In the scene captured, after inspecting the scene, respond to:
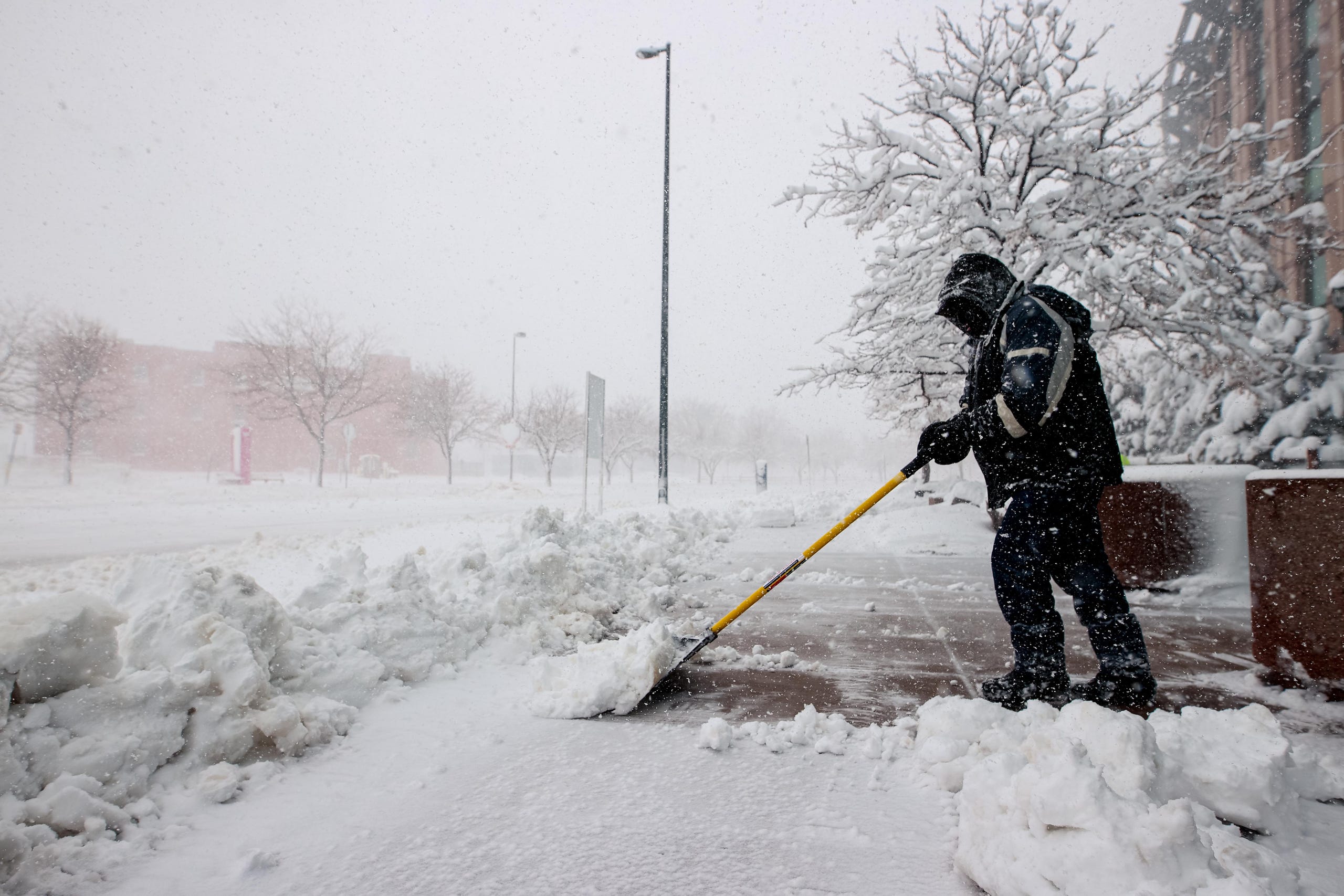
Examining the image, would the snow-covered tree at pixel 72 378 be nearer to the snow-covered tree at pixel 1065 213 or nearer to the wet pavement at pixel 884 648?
the wet pavement at pixel 884 648

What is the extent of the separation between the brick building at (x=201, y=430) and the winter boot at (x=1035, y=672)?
22.7 ft

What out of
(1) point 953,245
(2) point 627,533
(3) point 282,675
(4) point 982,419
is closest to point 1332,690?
(4) point 982,419

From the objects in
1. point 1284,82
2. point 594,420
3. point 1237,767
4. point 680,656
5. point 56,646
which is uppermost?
point 1284,82

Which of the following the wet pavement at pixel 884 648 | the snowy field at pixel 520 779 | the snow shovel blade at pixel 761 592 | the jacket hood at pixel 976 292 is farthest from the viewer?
the jacket hood at pixel 976 292

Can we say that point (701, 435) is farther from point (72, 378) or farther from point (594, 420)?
point (72, 378)

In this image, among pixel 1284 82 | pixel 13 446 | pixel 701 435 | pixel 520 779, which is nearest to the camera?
pixel 520 779

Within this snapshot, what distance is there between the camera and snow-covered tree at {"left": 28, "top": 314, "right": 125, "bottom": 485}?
444cm

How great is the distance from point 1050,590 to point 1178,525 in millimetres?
3413

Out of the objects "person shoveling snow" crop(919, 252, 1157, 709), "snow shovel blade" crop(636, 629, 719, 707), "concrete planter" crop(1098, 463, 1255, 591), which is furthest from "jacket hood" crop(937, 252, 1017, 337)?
"concrete planter" crop(1098, 463, 1255, 591)

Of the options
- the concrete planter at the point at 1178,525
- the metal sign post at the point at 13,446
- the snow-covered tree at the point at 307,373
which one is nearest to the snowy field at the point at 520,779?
the concrete planter at the point at 1178,525

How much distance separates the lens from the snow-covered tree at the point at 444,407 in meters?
31.0

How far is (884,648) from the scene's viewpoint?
3.53 meters

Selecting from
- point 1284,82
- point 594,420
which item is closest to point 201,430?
point 594,420

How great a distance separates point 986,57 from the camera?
27.2ft
